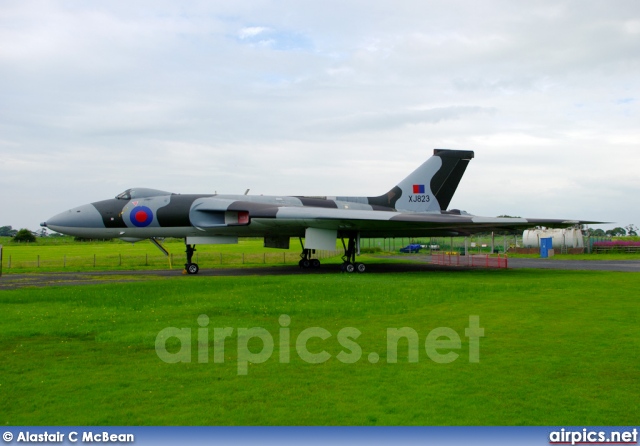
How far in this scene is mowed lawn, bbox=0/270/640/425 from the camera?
479cm

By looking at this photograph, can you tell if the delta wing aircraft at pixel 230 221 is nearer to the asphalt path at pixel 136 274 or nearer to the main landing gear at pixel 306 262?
the asphalt path at pixel 136 274

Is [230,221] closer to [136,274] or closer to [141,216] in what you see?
[141,216]

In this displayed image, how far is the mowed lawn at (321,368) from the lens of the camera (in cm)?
479

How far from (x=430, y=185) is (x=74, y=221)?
1536cm

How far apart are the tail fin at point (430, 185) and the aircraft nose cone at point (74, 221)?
39.0 feet

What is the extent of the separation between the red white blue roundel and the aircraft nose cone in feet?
4.04

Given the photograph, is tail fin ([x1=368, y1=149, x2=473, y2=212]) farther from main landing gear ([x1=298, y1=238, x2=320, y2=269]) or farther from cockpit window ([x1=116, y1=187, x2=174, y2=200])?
cockpit window ([x1=116, y1=187, x2=174, y2=200])

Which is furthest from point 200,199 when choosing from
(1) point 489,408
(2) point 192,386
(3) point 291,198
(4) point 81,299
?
(1) point 489,408

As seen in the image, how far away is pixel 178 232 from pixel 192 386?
16.7 metres

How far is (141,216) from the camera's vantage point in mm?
21109

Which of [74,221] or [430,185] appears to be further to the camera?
[430,185]

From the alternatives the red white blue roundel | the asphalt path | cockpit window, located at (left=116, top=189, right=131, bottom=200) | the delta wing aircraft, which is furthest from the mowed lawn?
cockpit window, located at (left=116, top=189, right=131, bottom=200)

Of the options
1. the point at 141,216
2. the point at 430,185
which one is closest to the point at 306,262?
the point at 430,185

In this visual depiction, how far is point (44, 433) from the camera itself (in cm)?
438
